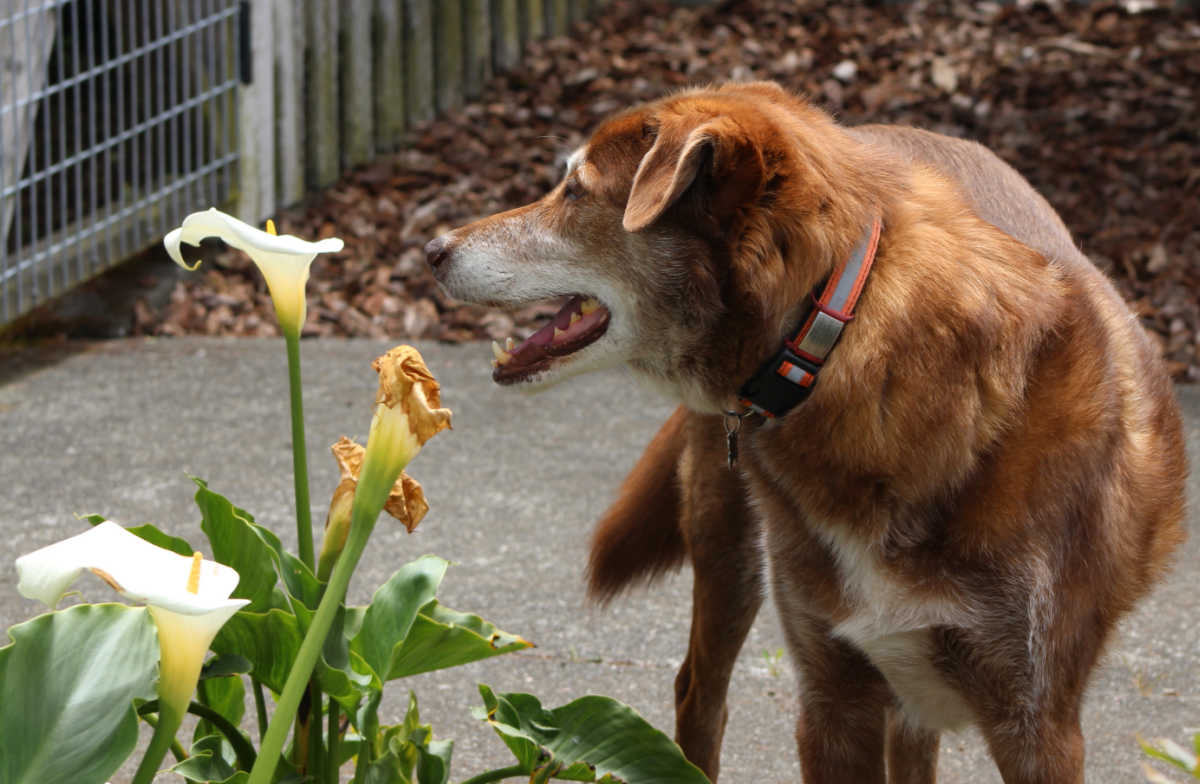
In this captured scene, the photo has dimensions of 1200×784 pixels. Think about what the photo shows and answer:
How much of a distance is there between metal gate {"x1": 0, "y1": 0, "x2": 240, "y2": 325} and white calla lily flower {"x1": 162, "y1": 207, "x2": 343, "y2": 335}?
3.45 metres

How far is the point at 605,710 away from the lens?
2188mm

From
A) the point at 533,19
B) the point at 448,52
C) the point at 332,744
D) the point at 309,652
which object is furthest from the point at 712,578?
the point at 533,19

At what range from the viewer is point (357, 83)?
7.02 meters

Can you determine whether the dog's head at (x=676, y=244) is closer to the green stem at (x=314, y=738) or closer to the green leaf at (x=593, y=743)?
the green leaf at (x=593, y=743)

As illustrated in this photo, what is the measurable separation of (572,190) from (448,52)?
5.36 meters

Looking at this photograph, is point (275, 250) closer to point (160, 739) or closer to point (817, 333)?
point (160, 739)

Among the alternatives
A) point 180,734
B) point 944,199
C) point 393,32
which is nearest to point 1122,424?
point 944,199

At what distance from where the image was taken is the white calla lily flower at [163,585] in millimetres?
1611

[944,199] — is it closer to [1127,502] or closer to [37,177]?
[1127,502]

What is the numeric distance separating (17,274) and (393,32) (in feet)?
8.37

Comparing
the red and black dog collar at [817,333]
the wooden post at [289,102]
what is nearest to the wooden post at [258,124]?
the wooden post at [289,102]

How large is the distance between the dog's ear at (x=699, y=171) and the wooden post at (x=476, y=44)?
5733 millimetres

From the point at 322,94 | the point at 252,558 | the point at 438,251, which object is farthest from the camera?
the point at 322,94

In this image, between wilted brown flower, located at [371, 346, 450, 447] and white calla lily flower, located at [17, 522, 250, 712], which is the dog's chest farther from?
white calla lily flower, located at [17, 522, 250, 712]
